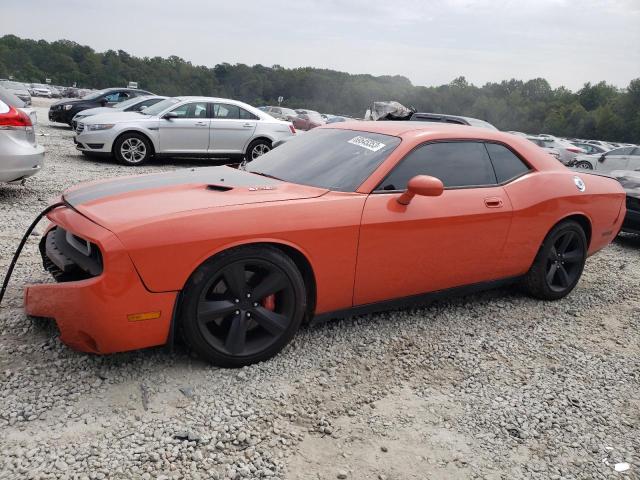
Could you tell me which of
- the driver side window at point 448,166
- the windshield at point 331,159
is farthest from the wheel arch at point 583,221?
the windshield at point 331,159

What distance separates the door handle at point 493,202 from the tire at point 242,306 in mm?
1586

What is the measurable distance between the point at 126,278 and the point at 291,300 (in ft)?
2.97

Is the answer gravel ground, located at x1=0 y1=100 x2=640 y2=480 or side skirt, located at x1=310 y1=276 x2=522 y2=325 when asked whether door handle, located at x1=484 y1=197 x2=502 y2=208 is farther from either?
gravel ground, located at x1=0 y1=100 x2=640 y2=480

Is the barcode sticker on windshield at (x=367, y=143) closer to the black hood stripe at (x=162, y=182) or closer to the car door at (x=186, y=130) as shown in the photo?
the black hood stripe at (x=162, y=182)

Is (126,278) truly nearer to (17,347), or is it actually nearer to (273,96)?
(17,347)

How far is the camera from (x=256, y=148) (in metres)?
11.3

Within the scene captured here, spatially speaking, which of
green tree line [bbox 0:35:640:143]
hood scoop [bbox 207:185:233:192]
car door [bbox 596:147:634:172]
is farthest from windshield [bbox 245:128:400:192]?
green tree line [bbox 0:35:640:143]

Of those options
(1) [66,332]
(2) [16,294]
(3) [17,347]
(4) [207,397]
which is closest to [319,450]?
(4) [207,397]

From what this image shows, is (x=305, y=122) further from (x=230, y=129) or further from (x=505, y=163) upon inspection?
(x=505, y=163)

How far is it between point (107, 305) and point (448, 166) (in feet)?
7.96

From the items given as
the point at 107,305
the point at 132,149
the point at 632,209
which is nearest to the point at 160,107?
the point at 132,149

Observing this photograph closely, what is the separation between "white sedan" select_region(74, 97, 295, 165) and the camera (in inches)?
389

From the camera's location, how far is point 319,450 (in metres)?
2.41

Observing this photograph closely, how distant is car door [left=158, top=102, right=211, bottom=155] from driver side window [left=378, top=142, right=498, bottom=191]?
7.54m
